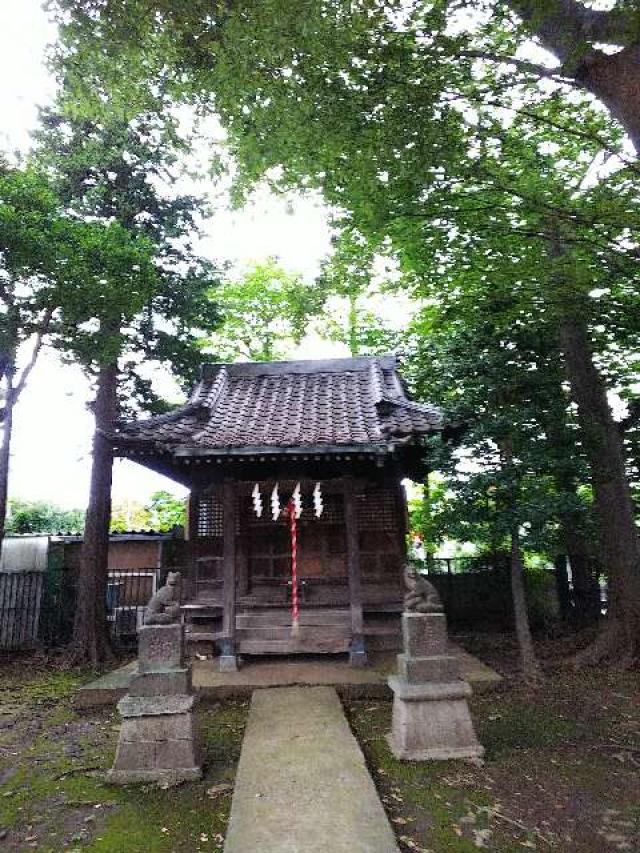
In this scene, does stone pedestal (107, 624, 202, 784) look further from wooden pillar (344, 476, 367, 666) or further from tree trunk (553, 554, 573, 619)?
tree trunk (553, 554, 573, 619)

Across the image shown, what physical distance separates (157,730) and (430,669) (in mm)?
3115

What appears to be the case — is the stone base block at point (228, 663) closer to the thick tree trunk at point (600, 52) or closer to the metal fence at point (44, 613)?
the metal fence at point (44, 613)

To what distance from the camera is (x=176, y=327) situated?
13.3 m

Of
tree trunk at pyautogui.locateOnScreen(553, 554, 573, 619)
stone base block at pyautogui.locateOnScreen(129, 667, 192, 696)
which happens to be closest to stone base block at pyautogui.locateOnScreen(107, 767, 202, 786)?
stone base block at pyautogui.locateOnScreen(129, 667, 192, 696)

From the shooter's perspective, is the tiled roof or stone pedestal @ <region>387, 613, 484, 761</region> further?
the tiled roof

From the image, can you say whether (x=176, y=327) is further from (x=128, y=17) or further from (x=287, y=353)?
(x=287, y=353)

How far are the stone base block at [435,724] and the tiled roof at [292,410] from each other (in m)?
3.86

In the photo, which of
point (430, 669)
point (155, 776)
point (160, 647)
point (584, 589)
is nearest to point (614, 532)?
point (584, 589)

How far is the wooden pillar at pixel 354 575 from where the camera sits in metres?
9.11

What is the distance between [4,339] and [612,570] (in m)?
12.1

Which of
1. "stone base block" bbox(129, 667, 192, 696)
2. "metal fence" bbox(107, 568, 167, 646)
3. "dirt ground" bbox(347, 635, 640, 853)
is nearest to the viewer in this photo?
"dirt ground" bbox(347, 635, 640, 853)

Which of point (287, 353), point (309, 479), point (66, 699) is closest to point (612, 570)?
point (309, 479)

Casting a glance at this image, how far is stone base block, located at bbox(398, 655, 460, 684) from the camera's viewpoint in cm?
597

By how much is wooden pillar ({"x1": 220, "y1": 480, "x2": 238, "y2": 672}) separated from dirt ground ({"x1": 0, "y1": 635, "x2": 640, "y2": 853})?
1114 mm
